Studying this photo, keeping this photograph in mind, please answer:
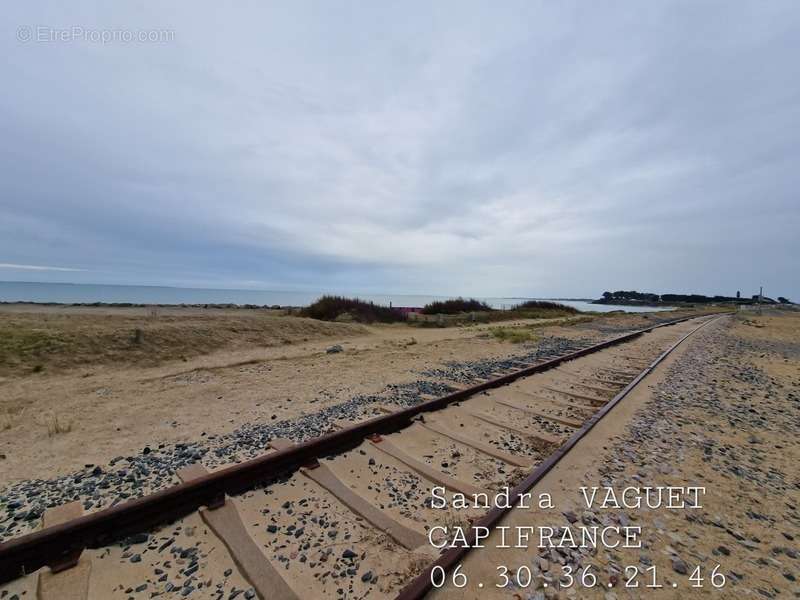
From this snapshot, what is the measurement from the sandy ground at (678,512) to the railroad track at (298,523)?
0.83 feet

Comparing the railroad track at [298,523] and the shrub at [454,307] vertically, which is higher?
the shrub at [454,307]

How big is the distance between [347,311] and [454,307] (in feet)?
47.1

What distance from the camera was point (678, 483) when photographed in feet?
11.4

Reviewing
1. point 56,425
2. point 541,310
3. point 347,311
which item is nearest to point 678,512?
point 56,425

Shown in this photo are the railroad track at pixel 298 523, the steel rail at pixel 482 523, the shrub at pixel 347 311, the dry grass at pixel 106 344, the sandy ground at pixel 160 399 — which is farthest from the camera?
the shrub at pixel 347 311

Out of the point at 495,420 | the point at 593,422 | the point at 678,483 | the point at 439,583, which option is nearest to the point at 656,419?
the point at 593,422

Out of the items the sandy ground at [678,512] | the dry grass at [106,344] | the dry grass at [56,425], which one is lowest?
the dry grass at [56,425]

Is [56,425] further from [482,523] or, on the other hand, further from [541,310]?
[541,310]

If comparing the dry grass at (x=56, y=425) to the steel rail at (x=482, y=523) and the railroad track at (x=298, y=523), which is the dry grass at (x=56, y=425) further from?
the steel rail at (x=482, y=523)

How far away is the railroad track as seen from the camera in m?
2.20

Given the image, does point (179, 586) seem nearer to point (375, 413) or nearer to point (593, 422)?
point (375, 413)

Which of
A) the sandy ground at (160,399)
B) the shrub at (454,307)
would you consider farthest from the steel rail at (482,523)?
the shrub at (454,307)

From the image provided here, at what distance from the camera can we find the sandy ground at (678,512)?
2.21m

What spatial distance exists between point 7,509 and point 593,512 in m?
5.07
